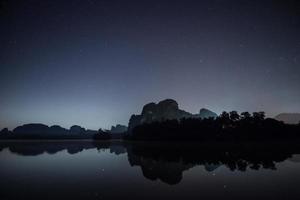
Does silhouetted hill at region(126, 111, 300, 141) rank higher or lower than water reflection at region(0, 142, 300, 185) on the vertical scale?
higher

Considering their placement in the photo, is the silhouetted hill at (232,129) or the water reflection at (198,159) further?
the silhouetted hill at (232,129)

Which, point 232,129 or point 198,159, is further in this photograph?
point 232,129

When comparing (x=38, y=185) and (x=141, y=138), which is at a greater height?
(x=141, y=138)

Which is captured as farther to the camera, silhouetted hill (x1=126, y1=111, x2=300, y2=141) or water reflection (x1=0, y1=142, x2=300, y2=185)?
silhouetted hill (x1=126, y1=111, x2=300, y2=141)

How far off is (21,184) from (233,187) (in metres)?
14.9

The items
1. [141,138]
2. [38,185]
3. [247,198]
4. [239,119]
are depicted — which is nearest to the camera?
[247,198]

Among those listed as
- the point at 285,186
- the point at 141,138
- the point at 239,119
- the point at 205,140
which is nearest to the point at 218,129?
the point at 205,140

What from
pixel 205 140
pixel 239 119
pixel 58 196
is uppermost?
pixel 239 119

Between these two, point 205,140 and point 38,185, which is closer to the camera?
point 38,185

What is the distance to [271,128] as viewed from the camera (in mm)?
74625

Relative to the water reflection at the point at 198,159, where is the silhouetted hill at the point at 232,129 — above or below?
above

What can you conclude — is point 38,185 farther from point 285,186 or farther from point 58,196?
point 285,186

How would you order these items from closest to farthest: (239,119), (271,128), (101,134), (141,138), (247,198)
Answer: (247,198)
(271,128)
(239,119)
(141,138)
(101,134)

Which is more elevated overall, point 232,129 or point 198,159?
point 232,129
